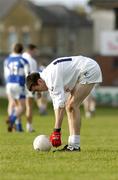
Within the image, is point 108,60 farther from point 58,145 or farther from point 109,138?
point 58,145

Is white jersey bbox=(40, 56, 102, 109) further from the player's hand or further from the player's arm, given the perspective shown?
the player's hand

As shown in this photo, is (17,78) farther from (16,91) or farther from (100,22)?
(100,22)

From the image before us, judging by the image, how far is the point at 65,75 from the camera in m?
13.9

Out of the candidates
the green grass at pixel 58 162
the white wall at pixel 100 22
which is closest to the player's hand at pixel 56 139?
the green grass at pixel 58 162

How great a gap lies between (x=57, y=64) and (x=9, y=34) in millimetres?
71539

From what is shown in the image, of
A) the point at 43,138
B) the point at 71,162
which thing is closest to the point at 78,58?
the point at 43,138

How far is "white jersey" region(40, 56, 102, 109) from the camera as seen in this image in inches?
536

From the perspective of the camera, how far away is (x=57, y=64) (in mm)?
13828

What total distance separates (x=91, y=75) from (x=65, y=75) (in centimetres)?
55

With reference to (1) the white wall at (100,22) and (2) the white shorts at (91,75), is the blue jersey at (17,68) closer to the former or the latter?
(2) the white shorts at (91,75)

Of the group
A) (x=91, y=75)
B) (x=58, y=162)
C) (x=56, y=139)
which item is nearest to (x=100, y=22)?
(x=91, y=75)

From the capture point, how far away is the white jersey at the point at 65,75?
44.7 feet

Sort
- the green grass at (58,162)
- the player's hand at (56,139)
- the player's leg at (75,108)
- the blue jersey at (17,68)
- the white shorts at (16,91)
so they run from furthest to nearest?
the white shorts at (16,91)
the blue jersey at (17,68)
the player's leg at (75,108)
the player's hand at (56,139)
the green grass at (58,162)

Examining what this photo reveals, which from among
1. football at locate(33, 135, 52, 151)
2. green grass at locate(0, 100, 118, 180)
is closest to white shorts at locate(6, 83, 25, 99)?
green grass at locate(0, 100, 118, 180)
